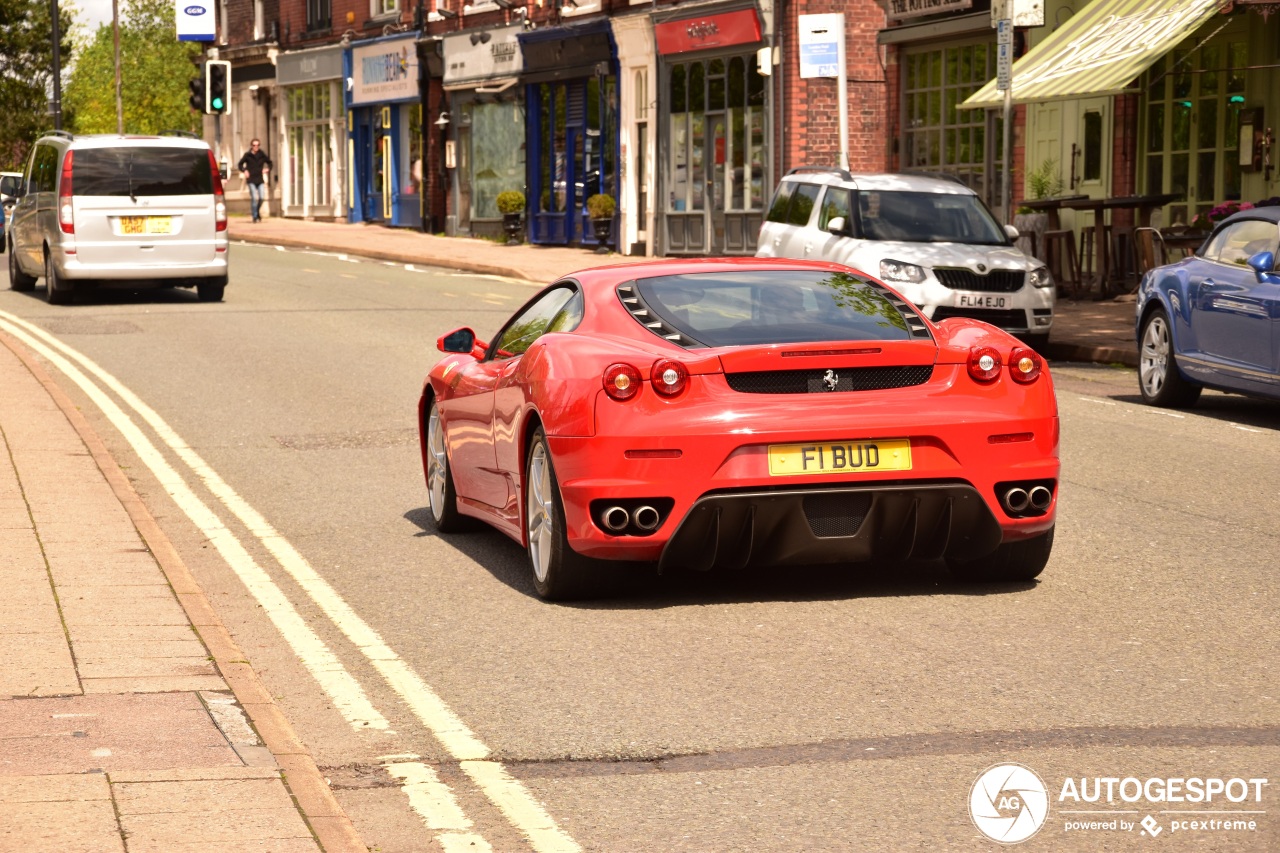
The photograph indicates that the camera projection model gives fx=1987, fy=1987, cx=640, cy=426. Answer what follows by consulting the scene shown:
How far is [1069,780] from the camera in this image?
5133mm

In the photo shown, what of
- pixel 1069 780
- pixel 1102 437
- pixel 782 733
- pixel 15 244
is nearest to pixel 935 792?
pixel 1069 780

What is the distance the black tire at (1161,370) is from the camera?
15008mm

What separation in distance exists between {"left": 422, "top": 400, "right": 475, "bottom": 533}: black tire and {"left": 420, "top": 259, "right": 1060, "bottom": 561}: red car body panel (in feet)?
5.23

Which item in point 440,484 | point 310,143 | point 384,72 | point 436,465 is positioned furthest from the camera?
point 310,143

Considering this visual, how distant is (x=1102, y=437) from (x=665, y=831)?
8.80 metres

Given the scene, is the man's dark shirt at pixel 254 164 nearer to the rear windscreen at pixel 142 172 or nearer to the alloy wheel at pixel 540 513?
the rear windscreen at pixel 142 172

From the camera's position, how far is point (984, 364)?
7.57m

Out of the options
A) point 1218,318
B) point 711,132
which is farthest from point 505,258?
point 1218,318

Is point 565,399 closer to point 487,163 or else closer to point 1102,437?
point 1102,437

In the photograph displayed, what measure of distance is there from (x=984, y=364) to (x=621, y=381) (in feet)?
4.61

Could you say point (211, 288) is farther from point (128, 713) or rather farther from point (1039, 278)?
point (128, 713)

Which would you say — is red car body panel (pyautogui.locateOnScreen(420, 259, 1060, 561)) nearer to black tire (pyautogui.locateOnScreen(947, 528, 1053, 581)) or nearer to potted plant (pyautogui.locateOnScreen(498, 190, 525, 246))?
black tire (pyautogui.locateOnScreen(947, 528, 1053, 581))

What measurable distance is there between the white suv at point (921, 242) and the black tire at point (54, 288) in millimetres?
8759

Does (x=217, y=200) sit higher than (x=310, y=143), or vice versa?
(x=310, y=143)
